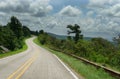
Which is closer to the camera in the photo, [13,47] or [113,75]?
[113,75]

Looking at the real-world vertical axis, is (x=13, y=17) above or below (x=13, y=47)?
above

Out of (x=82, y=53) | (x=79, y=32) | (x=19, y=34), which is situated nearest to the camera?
(x=82, y=53)

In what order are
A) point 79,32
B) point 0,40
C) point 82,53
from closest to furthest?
point 82,53
point 0,40
point 79,32

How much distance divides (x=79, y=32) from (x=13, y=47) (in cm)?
3703

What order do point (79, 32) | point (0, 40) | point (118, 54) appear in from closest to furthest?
point (118, 54)
point (0, 40)
point (79, 32)

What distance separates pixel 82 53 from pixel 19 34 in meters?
93.3

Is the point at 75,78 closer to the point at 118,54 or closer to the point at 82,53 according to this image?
the point at 118,54

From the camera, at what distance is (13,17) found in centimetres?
13762

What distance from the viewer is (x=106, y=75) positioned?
1561cm

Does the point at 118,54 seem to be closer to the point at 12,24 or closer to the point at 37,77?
the point at 37,77

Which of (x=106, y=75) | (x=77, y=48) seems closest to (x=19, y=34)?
(x=77, y=48)

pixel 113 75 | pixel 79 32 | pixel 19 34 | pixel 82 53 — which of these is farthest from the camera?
pixel 19 34

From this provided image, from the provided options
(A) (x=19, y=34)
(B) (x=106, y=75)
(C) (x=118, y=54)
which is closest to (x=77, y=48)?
(C) (x=118, y=54)

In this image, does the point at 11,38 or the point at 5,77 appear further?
the point at 11,38
